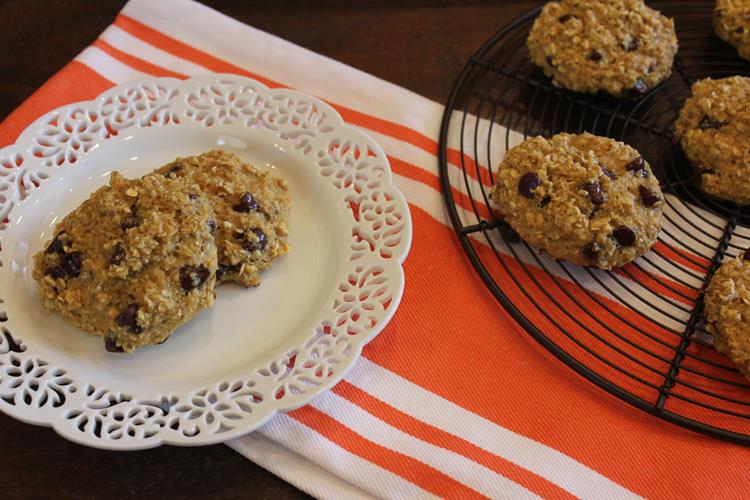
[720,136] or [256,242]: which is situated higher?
[720,136]

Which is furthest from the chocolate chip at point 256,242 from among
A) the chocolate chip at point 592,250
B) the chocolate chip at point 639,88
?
the chocolate chip at point 639,88

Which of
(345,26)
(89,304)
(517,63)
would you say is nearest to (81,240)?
(89,304)

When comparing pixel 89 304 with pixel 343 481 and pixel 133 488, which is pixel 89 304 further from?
pixel 343 481

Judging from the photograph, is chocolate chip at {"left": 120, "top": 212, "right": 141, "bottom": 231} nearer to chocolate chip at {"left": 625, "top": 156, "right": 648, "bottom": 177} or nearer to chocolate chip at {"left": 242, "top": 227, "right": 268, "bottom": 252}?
chocolate chip at {"left": 242, "top": 227, "right": 268, "bottom": 252}

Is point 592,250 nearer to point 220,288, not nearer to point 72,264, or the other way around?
point 220,288

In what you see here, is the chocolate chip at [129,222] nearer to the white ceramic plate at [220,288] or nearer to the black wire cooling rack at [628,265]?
the white ceramic plate at [220,288]

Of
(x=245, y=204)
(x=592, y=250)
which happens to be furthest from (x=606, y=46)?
(x=245, y=204)

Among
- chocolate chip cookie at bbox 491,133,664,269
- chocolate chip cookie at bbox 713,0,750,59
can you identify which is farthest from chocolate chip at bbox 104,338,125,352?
chocolate chip cookie at bbox 713,0,750,59
